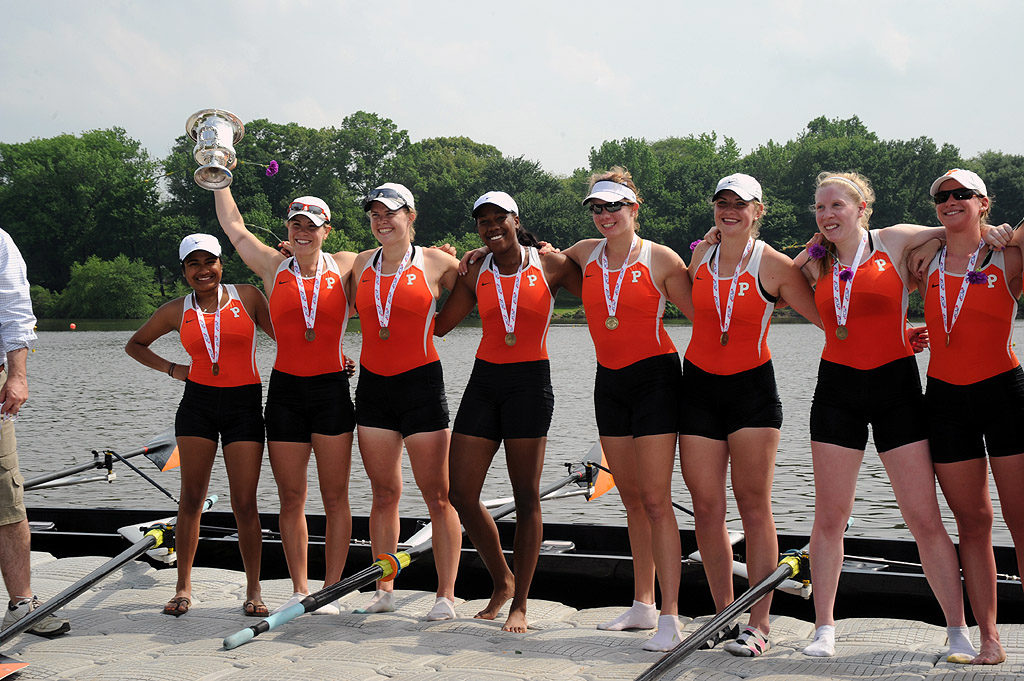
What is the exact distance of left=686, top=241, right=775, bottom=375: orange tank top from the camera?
4.55 m

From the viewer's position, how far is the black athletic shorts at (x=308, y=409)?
520cm

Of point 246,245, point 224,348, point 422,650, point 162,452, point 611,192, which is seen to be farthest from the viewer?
point 162,452

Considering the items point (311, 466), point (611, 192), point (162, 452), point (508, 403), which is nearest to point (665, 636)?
point (508, 403)

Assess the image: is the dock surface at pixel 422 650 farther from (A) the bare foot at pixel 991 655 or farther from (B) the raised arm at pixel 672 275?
(B) the raised arm at pixel 672 275

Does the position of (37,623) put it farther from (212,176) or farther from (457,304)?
(457,304)

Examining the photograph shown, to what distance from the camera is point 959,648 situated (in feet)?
13.7

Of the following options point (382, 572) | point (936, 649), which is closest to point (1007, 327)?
point (936, 649)

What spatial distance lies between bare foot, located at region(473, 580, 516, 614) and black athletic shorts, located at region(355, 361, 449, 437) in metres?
0.99

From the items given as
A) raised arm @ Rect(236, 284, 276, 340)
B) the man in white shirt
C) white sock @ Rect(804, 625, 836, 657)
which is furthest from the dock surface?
raised arm @ Rect(236, 284, 276, 340)

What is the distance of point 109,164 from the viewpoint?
7344 centimetres

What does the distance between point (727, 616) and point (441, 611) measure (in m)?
1.74

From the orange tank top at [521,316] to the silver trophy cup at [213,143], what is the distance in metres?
1.85

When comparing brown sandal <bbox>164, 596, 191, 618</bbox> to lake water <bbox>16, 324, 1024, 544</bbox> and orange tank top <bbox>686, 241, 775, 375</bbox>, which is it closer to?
orange tank top <bbox>686, 241, 775, 375</bbox>

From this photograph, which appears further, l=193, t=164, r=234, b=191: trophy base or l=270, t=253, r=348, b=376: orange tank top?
l=193, t=164, r=234, b=191: trophy base
